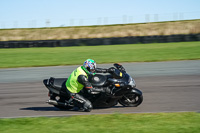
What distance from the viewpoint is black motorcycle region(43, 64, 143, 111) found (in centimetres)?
856

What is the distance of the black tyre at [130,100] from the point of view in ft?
29.0

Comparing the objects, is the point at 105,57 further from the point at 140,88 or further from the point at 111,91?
the point at 111,91

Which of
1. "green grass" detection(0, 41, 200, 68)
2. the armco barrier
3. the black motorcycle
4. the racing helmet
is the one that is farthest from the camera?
the armco barrier

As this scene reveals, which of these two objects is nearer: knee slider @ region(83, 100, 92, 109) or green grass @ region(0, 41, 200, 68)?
knee slider @ region(83, 100, 92, 109)

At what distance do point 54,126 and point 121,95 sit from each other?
238 cm

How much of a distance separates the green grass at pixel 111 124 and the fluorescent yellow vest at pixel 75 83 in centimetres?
106

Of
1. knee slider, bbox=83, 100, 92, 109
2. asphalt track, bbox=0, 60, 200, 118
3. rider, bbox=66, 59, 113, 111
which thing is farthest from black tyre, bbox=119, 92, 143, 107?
knee slider, bbox=83, 100, 92, 109

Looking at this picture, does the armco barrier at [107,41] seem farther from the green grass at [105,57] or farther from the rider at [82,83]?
the rider at [82,83]

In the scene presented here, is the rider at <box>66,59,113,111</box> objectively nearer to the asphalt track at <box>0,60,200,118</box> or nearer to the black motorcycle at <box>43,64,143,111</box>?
the black motorcycle at <box>43,64,143,111</box>

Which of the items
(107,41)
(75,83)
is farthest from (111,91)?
(107,41)

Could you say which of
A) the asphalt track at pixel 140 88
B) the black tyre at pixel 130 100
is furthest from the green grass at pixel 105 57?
the black tyre at pixel 130 100

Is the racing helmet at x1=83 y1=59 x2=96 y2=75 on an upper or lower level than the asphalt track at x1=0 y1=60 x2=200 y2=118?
upper

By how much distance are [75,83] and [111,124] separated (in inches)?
84.6

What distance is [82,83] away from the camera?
8.48m
